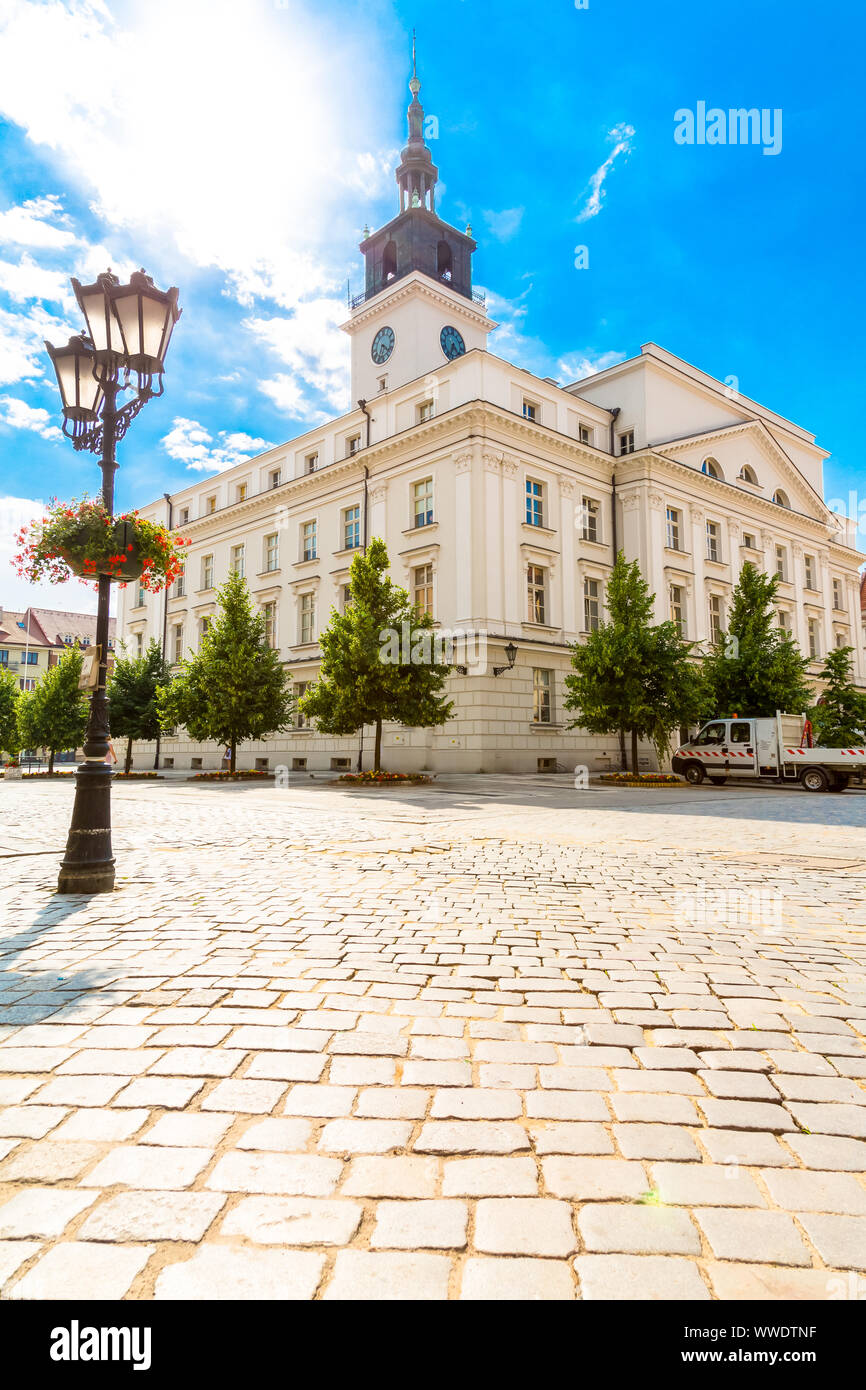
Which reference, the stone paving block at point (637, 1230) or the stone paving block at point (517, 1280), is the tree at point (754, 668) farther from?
the stone paving block at point (517, 1280)

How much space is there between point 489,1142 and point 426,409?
31471mm

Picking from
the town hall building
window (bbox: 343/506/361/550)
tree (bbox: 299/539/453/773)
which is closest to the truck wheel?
the town hall building

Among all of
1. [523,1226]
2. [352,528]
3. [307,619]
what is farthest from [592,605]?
[523,1226]

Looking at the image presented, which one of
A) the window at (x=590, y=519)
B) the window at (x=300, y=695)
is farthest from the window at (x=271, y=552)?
the window at (x=590, y=519)

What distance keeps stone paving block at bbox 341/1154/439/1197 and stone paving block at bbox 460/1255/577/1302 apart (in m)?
0.30

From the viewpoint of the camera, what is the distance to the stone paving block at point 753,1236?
171 cm

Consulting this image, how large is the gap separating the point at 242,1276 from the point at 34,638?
91.3 metres

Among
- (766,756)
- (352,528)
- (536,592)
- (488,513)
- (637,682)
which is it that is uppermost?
(352,528)

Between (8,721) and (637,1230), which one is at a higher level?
(8,721)

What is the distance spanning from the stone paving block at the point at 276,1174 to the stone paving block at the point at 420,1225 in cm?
20

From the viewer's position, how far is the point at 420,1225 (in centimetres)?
179

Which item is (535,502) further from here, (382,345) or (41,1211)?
(41,1211)

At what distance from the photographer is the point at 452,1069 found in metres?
2.67
